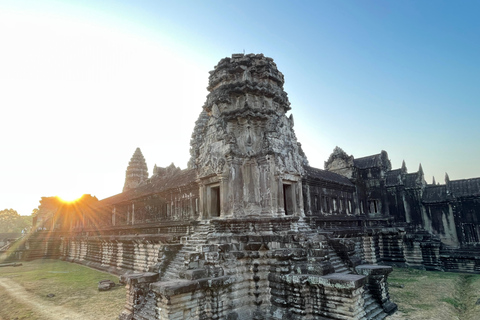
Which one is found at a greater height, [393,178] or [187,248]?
[393,178]

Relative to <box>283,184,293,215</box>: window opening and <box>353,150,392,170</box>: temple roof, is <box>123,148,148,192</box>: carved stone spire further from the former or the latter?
<box>283,184,293,215</box>: window opening

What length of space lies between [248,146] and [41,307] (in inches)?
422

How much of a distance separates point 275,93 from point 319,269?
7053mm

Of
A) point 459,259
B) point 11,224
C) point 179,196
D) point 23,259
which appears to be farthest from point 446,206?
point 11,224

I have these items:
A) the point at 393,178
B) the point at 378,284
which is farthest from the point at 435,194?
the point at 378,284

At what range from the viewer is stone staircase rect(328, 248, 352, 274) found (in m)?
10.2

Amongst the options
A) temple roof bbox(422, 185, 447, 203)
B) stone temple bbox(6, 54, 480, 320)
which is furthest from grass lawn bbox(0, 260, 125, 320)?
temple roof bbox(422, 185, 447, 203)

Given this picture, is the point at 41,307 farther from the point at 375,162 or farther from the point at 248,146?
the point at 375,162

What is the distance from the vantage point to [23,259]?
104 feet

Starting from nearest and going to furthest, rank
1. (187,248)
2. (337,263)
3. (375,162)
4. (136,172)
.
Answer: (337,263)
(187,248)
(375,162)
(136,172)

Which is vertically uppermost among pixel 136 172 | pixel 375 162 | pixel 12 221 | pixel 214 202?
pixel 136 172

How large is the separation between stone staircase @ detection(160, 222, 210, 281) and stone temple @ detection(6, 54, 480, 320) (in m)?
0.06

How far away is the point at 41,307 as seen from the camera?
39.5 ft

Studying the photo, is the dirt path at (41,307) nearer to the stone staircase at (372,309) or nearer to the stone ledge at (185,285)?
the stone ledge at (185,285)
